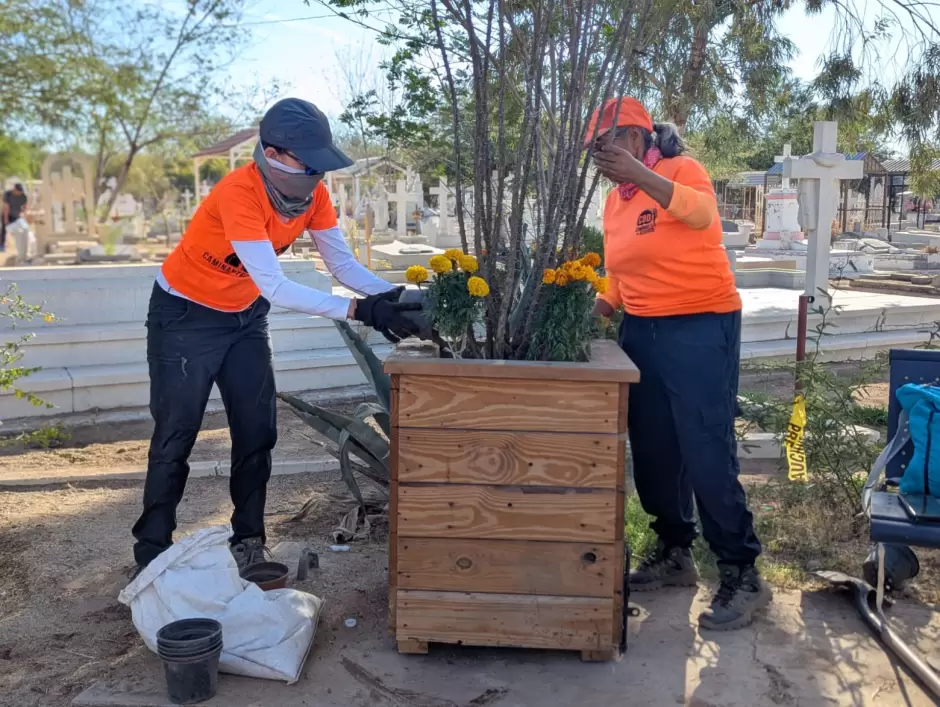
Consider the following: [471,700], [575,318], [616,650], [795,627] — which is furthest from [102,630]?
[795,627]

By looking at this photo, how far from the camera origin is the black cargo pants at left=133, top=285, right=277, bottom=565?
125 inches

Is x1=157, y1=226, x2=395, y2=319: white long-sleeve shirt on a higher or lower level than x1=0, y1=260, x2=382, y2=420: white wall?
higher

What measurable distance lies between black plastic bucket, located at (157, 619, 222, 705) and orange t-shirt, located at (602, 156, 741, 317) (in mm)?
1709

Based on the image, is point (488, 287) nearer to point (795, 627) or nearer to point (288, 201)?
point (288, 201)

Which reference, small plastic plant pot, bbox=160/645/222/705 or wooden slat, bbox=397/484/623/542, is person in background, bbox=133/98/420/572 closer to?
wooden slat, bbox=397/484/623/542

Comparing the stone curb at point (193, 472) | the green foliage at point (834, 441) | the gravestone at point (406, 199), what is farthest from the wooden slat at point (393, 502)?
the gravestone at point (406, 199)

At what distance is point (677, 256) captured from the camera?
295 centimetres

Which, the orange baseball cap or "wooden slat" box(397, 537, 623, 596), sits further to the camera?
the orange baseball cap

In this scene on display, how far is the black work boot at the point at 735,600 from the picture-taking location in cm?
295

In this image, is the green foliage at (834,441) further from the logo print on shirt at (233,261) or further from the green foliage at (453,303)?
the logo print on shirt at (233,261)

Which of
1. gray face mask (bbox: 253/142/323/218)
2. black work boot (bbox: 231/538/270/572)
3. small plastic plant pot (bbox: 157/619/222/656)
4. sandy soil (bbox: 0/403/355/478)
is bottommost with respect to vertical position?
sandy soil (bbox: 0/403/355/478)

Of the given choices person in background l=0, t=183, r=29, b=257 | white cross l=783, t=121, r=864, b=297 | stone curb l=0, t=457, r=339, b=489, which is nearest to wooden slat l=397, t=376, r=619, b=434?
stone curb l=0, t=457, r=339, b=489

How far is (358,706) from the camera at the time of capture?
98.1 inches

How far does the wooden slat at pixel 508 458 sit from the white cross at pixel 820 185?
6.59 meters
